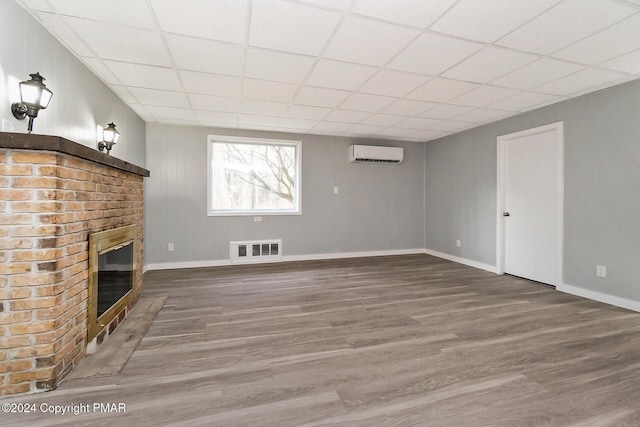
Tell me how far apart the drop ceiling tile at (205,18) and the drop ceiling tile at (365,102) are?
1627 mm

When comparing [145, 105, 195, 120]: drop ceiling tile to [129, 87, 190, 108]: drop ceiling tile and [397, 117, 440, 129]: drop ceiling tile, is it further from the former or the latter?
[397, 117, 440, 129]: drop ceiling tile

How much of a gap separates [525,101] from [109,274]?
4.97 metres

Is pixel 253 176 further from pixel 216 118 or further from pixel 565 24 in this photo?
pixel 565 24

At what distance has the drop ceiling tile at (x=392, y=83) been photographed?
9.41 feet

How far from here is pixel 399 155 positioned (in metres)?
5.70

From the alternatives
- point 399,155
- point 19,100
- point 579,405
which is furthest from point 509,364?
point 399,155

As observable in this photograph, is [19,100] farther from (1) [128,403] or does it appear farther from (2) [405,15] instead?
(2) [405,15]

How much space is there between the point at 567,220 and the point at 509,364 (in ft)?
8.54

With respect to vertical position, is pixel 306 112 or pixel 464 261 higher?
pixel 306 112

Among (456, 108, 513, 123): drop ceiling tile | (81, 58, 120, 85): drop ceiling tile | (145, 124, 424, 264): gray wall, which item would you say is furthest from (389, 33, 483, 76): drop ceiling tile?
(145, 124, 424, 264): gray wall

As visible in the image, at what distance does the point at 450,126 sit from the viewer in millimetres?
4781

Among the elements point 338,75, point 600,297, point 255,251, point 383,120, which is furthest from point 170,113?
point 600,297

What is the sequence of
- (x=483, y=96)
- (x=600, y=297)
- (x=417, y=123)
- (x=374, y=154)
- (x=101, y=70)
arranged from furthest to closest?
1. (x=374, y=154)
2. (x=417, y=123)
3. (x=483, y=96)
4. (x=600, y=297)
5. (x=101, y=70)

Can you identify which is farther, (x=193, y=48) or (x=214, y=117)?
(x=214, y=117)
